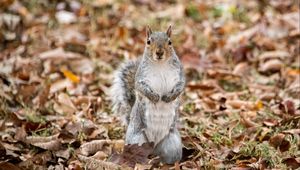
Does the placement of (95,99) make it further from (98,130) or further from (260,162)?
(260,162)

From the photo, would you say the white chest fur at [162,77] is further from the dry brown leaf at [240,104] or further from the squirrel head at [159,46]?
the dry brown leaf at [240,104]

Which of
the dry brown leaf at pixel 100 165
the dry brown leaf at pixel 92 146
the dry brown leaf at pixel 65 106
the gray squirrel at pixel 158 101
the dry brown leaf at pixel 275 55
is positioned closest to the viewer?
the dry brown leaf at pixel 100 165

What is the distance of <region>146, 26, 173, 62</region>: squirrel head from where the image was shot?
3697 mm

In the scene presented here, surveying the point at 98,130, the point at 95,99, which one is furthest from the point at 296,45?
the point at 98,130

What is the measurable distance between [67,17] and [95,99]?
2282 mm

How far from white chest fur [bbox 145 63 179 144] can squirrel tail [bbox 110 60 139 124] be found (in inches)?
12.9

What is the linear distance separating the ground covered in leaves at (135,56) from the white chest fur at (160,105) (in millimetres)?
170

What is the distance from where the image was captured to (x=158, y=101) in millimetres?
3805

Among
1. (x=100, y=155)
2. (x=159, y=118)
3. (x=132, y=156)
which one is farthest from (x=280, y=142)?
(x=100, y=155)

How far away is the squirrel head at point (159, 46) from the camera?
3697 millimetres

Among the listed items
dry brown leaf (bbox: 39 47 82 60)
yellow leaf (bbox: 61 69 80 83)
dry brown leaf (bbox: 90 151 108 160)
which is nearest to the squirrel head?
dry brown leaf (bbox: 90 151 108 160)

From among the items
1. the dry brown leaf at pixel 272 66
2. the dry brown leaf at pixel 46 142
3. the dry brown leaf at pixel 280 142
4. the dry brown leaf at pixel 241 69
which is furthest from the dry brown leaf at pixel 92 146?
the dry brown leaf at pixel 272 66

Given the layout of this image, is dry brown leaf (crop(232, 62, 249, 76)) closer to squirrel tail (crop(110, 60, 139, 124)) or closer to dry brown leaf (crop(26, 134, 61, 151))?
squirrel tail (crop(110, 60, 139, 124))

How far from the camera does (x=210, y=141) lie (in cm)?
409
